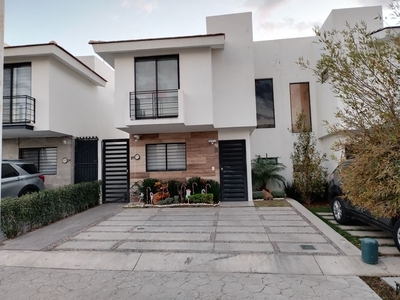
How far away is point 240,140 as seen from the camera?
10727 millimetres

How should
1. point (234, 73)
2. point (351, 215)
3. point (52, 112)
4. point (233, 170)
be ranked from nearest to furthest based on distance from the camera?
→ point (351, 215) < point (52, 112) < point (234, 73) < point (233, 170)

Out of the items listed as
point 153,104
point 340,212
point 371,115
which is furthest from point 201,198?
point 371,115

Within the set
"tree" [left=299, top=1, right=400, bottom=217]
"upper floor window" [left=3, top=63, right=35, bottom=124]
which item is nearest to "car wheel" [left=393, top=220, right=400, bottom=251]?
"tree" [left=299, top=1, right=400, bottom=217]

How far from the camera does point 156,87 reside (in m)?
9.66

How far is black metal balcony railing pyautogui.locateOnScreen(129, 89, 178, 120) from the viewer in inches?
369

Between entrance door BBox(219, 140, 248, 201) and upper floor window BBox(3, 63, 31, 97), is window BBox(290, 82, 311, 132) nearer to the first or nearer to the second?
entrance door BBox(219, 140, 248, 201)

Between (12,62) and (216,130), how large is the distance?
8522 millimetres

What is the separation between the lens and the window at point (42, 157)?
11.2 metres

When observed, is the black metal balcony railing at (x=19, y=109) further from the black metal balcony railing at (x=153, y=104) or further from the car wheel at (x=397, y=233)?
the car wheel at (x=397, y=233)

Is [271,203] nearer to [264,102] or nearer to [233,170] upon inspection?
[233,170]

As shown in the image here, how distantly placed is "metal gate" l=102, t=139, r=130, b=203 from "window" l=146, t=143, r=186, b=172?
1.05 m

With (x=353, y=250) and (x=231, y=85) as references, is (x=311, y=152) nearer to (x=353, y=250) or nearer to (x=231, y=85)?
(x=231, y=85)

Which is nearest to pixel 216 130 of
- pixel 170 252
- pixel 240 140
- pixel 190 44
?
pixel 240 140

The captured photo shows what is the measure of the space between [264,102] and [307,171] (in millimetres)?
4080
